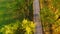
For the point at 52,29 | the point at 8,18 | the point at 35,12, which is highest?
the point at 35,12

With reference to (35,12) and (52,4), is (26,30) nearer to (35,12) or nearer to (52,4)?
(35,12)

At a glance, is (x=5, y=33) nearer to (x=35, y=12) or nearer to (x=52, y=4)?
(x=35, y=12)

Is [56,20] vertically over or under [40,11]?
under

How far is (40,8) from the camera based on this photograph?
75.7 inches

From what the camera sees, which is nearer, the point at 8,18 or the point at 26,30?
the point at 26,30

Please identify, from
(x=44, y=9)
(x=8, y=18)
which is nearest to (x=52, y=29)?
(x=44, y=9)

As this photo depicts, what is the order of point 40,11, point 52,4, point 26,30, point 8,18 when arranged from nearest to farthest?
point 26,30 → point 40,11 → point 52,4 → point 8,18

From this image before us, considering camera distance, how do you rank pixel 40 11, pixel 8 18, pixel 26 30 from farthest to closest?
pixel 8 18, pixel 40 11, pixel 26 30

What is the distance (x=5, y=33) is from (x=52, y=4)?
0.71 meters

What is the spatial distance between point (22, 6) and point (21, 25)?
0.89 ft

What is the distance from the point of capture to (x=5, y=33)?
1776 mm

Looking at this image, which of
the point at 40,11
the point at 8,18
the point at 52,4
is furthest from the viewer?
the point at 8,18

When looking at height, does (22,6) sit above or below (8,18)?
above

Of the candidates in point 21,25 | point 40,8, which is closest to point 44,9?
point 40,8
